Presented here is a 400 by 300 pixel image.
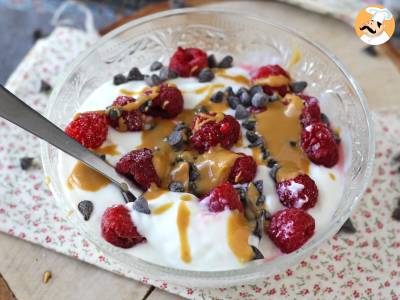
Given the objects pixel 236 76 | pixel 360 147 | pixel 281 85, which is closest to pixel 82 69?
pixel 236 76

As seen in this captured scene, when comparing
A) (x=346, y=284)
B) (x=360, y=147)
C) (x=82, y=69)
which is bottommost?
(x=346, y=284)

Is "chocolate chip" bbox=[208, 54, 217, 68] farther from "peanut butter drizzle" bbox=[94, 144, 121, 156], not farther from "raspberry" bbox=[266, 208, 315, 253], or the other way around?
"raspberry" bbox=[266, 208, 315, 253]

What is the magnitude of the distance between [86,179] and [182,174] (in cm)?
36

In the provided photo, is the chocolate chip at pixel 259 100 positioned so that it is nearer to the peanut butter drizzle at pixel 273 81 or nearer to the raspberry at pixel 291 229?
the peanut butter drizzle at pixel 273 81

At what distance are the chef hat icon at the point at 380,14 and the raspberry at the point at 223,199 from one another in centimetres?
117

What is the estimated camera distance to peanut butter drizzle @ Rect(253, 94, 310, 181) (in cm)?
221

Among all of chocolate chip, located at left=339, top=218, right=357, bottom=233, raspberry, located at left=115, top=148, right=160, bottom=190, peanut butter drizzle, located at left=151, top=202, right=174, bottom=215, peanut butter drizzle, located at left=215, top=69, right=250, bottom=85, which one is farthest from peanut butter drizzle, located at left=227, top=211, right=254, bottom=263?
peanut butter drizzle, located at left=215, top=69, right=250, bottom=85

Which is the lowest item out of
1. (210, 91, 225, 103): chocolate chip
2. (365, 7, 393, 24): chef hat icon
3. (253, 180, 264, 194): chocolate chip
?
(253, 180, 264, 194): chocolate chip

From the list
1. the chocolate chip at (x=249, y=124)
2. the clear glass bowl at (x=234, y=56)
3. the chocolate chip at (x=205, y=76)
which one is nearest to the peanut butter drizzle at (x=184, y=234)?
the clear glass bowl at (x=234, y=56)

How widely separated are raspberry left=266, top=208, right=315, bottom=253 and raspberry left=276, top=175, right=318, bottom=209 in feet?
0.16

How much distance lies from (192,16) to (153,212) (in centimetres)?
120

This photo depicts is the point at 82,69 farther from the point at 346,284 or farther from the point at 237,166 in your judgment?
the point at 346,284

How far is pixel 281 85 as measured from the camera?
2492mm

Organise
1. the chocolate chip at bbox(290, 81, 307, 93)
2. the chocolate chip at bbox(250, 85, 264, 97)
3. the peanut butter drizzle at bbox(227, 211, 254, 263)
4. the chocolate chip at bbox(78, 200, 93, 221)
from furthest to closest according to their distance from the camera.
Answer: the chocolate chip at bbox(290, 81, 307, 93) < the chocolate chip at bbox(250, 85, 264, 97) < the chocolate chip at bbox(78, 200, 93, 221) < the peanut butter drizzle at bbox(227, 211, 254, 263)
